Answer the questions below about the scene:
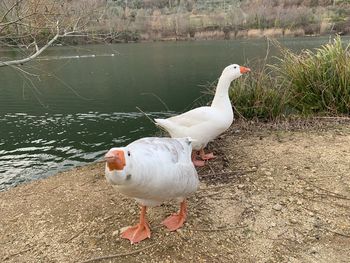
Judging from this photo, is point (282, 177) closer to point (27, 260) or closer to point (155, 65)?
point (27, 260)

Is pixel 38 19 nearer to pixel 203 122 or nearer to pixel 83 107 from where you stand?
pixel 203 122

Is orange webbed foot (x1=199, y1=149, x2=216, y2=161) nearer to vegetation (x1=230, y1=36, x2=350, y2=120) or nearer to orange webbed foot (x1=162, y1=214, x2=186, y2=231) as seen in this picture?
orange webbed foot (x1=162, y1=214, x2=186, y2=231)

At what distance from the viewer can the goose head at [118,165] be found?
9.16ft

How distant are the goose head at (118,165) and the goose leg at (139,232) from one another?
38.1 inches

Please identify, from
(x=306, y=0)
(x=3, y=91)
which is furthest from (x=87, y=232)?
(x=306, y=0)

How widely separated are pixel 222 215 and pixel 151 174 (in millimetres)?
1387

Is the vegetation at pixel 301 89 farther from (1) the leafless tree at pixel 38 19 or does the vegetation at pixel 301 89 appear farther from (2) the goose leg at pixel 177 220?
(2) the goose leg at pixel 177 220

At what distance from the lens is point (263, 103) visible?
24.4 feet

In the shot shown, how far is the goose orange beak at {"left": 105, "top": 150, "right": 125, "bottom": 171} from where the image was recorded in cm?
278

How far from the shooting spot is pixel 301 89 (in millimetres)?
7891

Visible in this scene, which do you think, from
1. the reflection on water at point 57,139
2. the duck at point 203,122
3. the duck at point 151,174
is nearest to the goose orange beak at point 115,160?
the duck at point 151,174

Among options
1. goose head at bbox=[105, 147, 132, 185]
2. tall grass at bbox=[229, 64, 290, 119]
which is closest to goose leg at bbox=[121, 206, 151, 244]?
goose head at bbox=[105, 147, 132, 185]

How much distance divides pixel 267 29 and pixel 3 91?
41790 millimetres

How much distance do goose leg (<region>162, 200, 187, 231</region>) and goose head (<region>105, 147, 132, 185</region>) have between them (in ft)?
3.95
